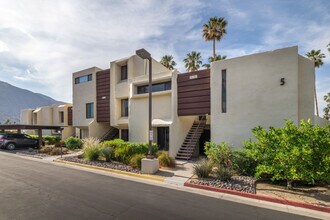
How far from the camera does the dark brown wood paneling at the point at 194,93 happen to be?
551 inches

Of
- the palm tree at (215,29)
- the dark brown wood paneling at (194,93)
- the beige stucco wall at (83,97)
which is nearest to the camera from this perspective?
the dark brown wood paneling at (194,93)

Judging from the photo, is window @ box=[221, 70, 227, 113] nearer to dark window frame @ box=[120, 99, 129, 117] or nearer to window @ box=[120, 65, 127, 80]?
dark window frame @ box=[120, 99, 129, 117]

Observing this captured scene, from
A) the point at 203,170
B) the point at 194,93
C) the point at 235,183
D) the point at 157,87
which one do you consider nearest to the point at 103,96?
the point at 157,87

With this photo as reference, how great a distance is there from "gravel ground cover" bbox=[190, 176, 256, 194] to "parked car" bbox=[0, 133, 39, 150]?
20861mm

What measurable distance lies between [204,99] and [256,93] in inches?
143

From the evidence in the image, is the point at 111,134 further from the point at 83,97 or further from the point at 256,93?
the point at 256,93

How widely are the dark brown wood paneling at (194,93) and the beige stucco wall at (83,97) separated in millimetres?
11684

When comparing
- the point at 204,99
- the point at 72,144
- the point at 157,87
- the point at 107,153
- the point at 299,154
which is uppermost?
the point at 157,87

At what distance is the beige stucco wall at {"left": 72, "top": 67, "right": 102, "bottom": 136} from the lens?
2191 centimetres

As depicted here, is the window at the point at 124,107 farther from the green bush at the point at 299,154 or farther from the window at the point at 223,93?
the green bush at the point at 299,154

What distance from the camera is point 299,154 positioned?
6.50m

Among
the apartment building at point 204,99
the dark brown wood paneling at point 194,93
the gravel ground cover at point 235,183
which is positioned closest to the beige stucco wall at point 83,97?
the apartment building at point 204,99

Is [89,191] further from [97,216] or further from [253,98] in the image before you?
[253,98]

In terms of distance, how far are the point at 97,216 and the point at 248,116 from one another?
409 inches
